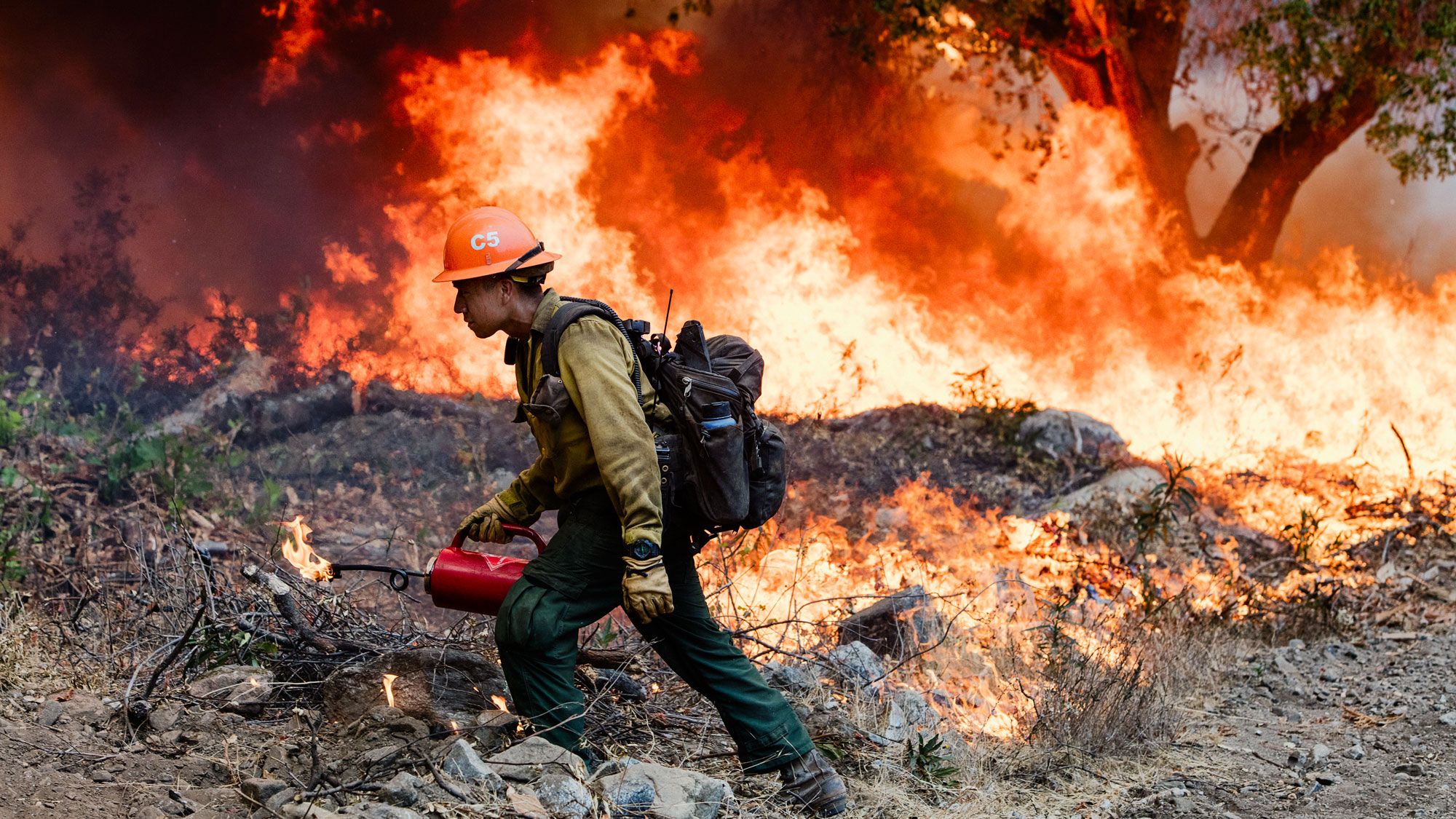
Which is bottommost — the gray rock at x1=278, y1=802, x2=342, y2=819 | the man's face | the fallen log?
the gray rock at x1=278, y1=802, x2=342, y2=819

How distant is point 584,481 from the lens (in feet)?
11.3

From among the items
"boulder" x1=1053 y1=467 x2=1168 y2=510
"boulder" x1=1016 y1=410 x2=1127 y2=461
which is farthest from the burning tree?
"boulder" x1=1053 y1=467 x2=1168 y2=510

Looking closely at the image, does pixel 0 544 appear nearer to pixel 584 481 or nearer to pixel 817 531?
pixel 584 481

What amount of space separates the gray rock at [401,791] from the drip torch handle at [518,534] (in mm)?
733

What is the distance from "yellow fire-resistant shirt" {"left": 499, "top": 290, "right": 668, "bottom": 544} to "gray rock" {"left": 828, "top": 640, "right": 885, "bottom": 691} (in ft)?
5.52

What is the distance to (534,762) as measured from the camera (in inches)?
132

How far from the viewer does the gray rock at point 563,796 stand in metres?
3.19

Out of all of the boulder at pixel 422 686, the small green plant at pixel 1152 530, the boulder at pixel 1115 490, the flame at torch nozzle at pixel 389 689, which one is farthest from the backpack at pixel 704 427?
the boulder at pixel 1115 490

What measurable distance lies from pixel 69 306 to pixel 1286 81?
9.95 metres

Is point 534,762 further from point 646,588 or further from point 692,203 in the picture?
point 692,203

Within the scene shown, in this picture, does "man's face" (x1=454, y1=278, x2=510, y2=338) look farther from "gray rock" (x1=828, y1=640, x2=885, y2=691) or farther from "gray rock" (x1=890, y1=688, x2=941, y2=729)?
"gray rock" (x1=890, y1=688, x2=941, y2=729)

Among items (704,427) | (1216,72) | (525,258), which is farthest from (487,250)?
(1216,72)

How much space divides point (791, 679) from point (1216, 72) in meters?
10.6

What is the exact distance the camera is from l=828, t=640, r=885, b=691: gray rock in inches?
183
